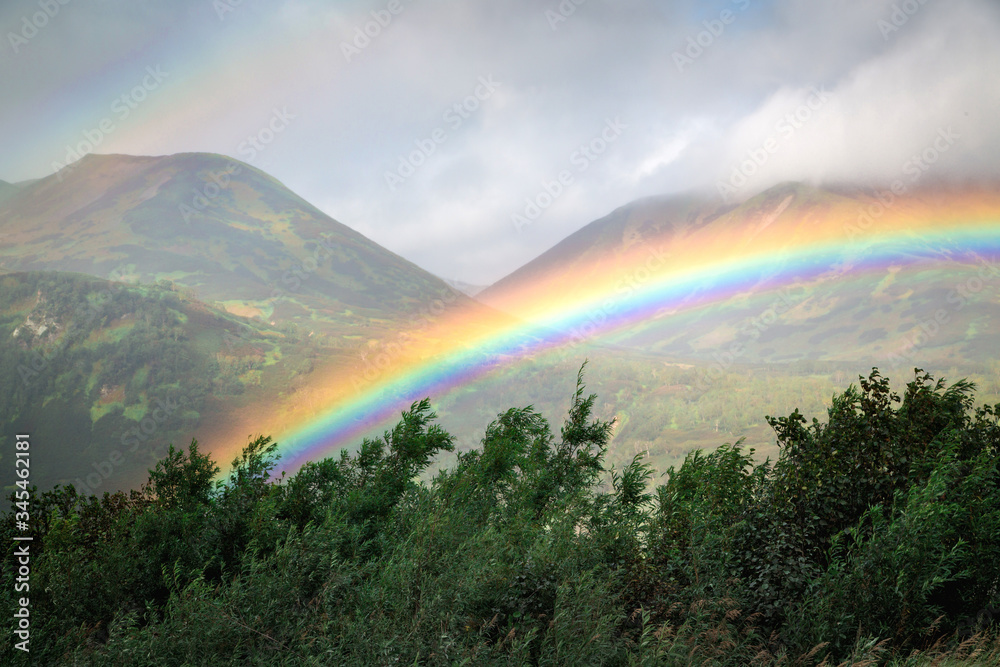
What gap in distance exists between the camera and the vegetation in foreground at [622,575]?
7.05 m

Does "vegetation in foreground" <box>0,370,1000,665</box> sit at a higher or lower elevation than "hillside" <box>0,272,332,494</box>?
lower

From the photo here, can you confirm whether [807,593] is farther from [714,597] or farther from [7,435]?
[7,435]

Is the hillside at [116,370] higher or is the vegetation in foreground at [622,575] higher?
the hillside at [116,370]

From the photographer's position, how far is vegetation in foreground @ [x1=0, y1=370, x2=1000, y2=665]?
7051mm

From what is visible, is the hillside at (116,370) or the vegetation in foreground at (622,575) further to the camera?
the hillside at (116,370)

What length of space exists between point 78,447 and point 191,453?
13859 centimetres

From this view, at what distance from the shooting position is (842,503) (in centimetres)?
959

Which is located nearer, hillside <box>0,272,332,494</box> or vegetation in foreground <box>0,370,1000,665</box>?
vegetation in foreground <box>0,370,1000,665</box>

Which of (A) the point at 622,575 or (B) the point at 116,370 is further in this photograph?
(B) the point at 116,370

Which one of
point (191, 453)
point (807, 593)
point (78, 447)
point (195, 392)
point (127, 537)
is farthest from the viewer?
point (195, 392)

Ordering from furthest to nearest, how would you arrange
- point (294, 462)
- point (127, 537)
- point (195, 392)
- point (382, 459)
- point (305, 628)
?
point (195, 392), point (294, 462), point (382, 459), point (127, 537), point (305, 628)

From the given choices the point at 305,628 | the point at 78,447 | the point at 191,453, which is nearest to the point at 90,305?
the point at 78,447

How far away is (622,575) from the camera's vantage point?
29.9 ft

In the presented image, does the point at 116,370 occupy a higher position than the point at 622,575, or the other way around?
the point at 116,370
